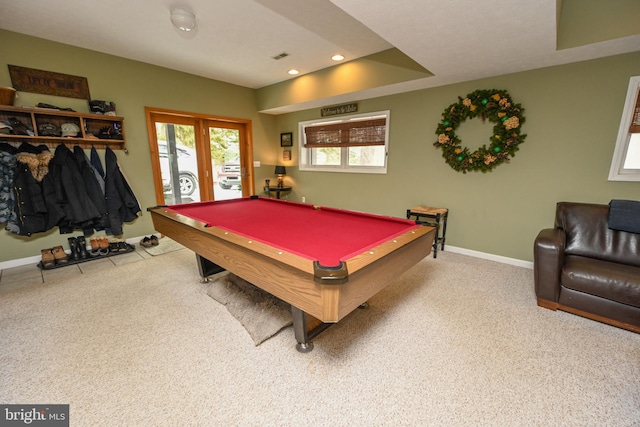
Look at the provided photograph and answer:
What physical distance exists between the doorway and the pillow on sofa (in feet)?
16.6

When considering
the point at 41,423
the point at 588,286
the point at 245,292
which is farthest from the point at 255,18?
the point at 588,286

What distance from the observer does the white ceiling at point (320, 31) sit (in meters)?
1.76

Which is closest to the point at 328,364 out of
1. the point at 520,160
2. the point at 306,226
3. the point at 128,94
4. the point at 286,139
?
the point at 306,226

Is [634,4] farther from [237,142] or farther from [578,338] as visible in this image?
[237,142]

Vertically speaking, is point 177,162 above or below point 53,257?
above

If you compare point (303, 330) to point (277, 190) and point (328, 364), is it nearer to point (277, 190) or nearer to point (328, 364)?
point (328, 364)

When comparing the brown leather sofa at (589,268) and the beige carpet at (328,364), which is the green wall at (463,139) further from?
the beige carpet at (328,364)

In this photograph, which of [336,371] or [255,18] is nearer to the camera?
[336,371]

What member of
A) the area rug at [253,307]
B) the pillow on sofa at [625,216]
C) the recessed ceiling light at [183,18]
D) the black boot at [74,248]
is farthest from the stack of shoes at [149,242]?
the pillow on sofa at [625,216]

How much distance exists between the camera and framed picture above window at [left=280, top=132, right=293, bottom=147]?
525 centimetres

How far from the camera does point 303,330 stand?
1.65m

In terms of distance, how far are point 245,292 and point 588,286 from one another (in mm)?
2777

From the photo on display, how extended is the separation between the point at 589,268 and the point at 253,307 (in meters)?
2.67

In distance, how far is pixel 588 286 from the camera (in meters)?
1.92
